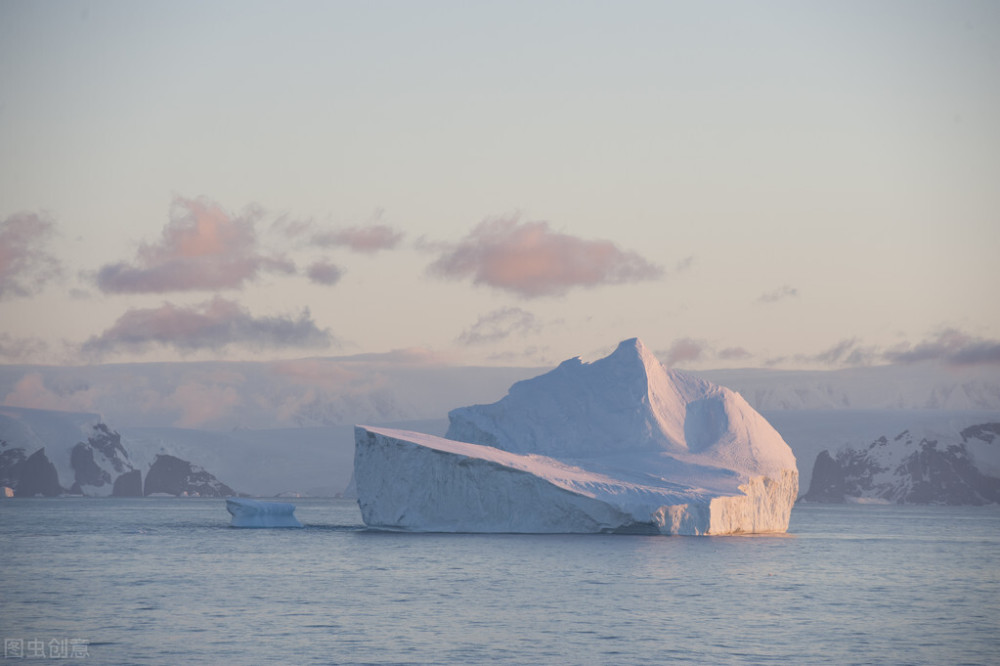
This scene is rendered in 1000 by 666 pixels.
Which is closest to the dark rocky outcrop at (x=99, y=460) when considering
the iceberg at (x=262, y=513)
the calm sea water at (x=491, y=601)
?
the iceberg at (x=262, y=513)

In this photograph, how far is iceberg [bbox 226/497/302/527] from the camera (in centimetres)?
5541

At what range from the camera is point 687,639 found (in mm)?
23312

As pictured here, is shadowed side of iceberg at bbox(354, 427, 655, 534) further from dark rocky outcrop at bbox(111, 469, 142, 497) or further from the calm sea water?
dark rocky outcrop at bbox(111, 469, 142, 497)

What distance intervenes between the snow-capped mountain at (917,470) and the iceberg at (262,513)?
243 ft

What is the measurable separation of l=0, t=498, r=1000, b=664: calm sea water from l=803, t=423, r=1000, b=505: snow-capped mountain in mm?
78093

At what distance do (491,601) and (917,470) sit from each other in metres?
111

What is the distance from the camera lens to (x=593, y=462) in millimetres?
45812

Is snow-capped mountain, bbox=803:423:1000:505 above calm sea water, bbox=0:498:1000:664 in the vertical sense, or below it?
above

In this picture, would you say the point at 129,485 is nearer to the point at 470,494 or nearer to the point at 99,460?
the point at 99,460

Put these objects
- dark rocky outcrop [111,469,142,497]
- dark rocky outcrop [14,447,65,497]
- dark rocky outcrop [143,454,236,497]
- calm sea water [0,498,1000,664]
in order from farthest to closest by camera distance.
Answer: dark rocky outcrop [111,469,142,497]
dark rocky outcrop [143,454,236,497]
dark rocky outcrop [14,447,65,497]
calm sea water [0,498,1000,664]

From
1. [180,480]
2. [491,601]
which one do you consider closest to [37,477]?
[180,480]

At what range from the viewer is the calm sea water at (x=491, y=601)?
2173 cm

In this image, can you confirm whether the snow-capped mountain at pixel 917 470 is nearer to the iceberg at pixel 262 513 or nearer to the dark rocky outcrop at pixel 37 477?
the iceberg at pixel 262 513

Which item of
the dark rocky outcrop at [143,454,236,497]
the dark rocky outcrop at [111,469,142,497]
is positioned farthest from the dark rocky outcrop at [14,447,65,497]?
the dark rocky outcrop at [143,454,236,497]
